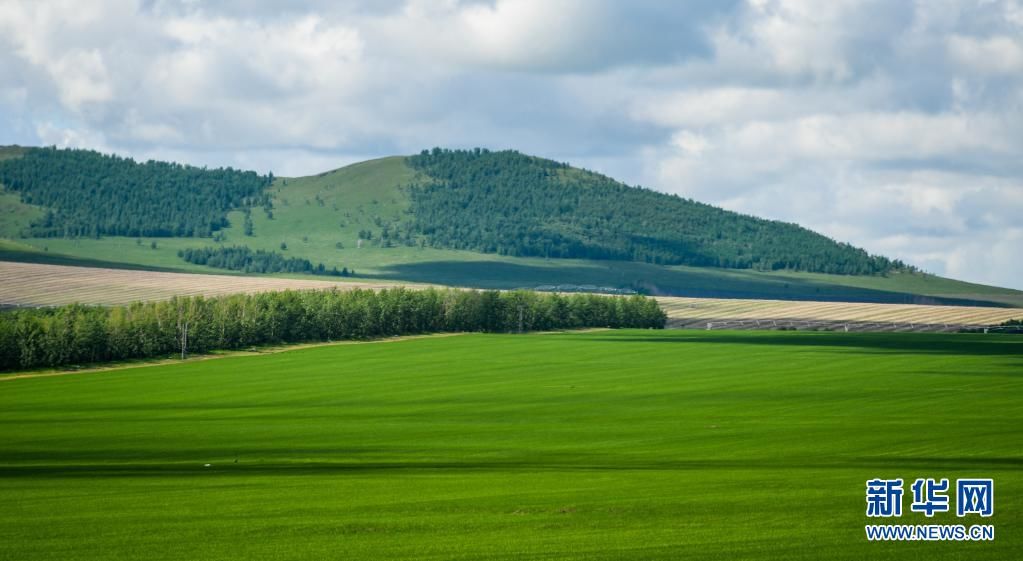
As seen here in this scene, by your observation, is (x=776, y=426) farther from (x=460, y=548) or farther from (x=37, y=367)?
(x=37, y=367)

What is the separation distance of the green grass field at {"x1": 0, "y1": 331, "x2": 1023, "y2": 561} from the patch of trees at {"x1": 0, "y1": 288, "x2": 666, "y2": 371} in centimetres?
674

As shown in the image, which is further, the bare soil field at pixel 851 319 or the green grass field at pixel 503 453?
the bare soil field at pixel 851 319

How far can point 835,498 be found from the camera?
3716cm

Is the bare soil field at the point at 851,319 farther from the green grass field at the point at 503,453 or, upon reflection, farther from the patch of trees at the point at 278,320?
the green grass field at the point at 503,453

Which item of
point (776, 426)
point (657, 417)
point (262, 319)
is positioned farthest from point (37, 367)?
point (776, 426)

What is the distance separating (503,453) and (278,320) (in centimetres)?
7687

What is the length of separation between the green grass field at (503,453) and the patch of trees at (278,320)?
6.74 meters

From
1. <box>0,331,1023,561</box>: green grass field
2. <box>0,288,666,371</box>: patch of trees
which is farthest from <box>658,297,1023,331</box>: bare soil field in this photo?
<box>0,331,1023,561</box>: green grass field

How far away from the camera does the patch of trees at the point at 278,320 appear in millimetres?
106625

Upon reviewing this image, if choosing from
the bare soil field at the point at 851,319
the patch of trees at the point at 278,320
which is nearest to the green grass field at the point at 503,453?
the patch of trees at the point at 278,320

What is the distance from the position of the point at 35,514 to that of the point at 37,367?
236 feet

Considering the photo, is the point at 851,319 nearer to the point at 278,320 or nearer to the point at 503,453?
the point at 278,320

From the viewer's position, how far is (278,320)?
13012 centimetres

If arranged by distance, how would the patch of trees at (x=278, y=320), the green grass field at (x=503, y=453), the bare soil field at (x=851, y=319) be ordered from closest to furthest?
the green grass field at (x=503, y=453), the patch of trees at (x=278, y=320), the bare soil field at (x=851, y=319)
